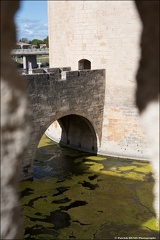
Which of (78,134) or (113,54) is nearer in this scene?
(113,54)

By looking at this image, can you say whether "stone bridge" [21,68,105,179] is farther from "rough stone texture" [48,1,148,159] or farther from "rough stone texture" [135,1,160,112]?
"rough stone texture" [135,1,160,112]

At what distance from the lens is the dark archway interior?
40.8 ft

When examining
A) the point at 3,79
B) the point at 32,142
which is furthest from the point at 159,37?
the point at 32,142

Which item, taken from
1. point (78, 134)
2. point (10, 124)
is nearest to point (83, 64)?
point (78, 134)

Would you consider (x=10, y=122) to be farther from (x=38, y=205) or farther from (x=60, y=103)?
(x=60, y=103)

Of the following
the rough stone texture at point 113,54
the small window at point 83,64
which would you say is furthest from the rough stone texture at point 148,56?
the small window at point 83,64

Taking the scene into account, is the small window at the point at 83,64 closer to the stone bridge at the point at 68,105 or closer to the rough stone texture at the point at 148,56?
the stone bridge at the point at 68,105

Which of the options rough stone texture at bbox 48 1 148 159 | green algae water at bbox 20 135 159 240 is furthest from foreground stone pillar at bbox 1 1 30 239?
rough stone texture at bbox 48 1 148 159

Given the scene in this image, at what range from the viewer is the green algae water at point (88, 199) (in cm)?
712

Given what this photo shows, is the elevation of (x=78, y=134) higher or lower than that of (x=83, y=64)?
lower

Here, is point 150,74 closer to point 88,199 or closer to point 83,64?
point 88,199

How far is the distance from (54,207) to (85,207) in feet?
2.50

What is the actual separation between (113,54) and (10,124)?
9.50 metres

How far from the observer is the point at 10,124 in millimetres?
2533
